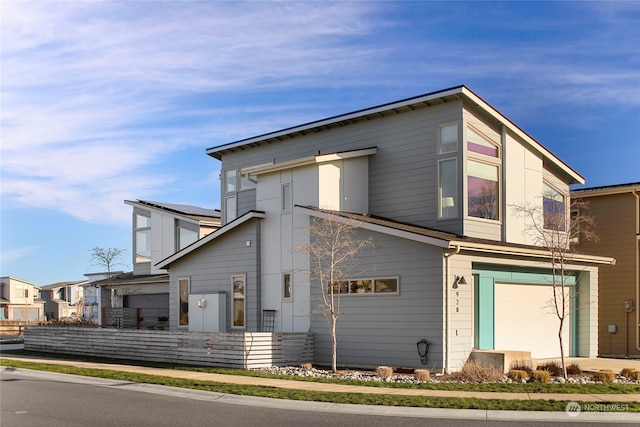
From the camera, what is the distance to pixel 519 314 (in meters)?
21.6

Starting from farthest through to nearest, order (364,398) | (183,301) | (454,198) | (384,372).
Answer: (183,301) → (454,198) → (384,372) → (364,398)

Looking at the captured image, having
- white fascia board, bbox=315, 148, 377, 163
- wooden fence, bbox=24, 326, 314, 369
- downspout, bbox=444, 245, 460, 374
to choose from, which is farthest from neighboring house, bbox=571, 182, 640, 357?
wooden fence, bbox=24, 326, 314, 369

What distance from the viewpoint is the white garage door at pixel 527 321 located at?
20.9 meters

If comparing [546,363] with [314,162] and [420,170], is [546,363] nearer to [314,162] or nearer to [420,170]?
[420,170]

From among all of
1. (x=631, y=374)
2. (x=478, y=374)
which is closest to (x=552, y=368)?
(x=631, y=374)

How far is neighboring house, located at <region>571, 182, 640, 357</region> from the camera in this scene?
26094 millimetres

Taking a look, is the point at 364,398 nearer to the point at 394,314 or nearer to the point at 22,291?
the point at 394,314

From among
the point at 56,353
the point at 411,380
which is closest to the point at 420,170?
the point at 411,380

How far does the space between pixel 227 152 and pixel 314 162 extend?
7.96m

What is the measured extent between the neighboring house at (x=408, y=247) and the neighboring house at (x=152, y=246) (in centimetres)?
683

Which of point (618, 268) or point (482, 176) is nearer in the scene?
point (482, 176)

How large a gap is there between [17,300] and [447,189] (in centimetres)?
6854

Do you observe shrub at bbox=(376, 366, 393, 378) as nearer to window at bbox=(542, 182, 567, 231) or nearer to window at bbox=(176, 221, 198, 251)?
window at bbox=(542, 182, 567, 231)

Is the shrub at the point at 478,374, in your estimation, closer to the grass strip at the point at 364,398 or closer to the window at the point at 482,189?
the grass strip at the point at 364,398
